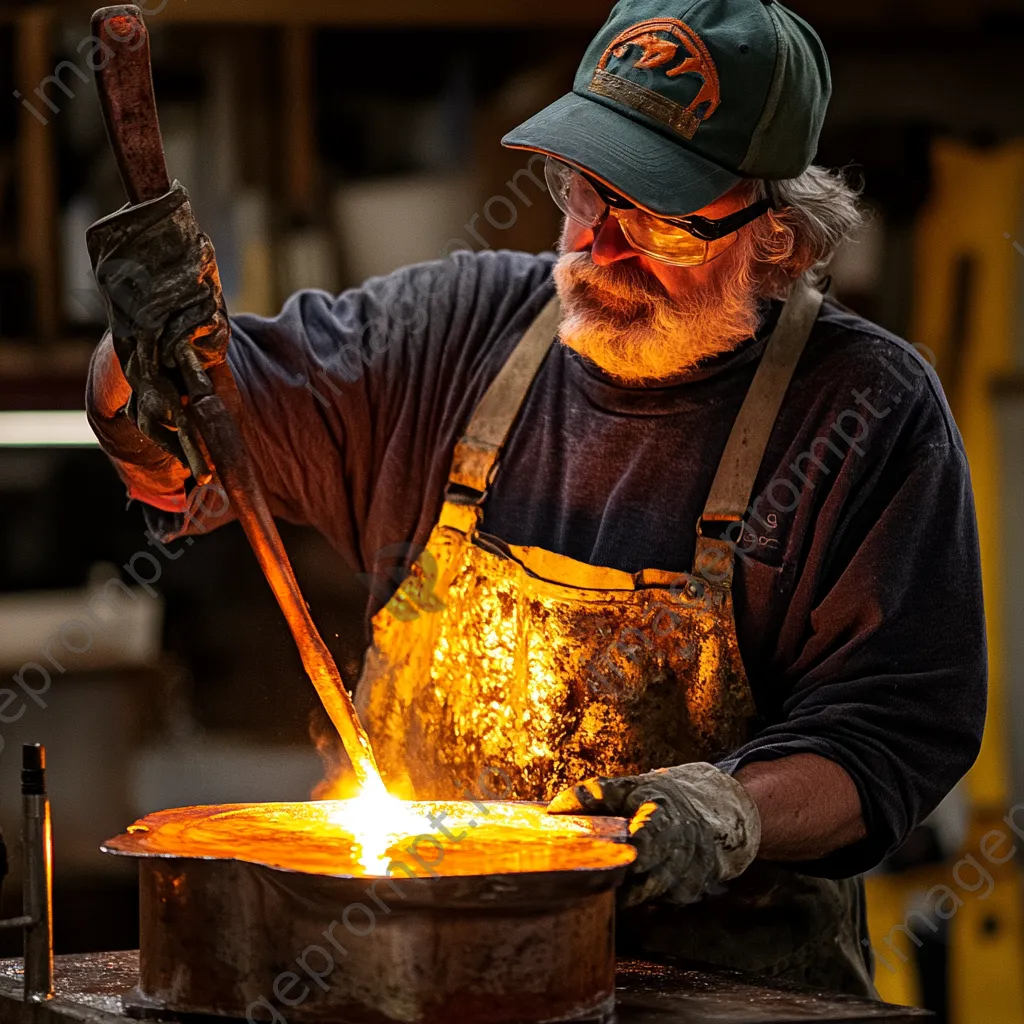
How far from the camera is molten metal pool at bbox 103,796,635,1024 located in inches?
70.4

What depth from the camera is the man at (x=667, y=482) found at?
2.31 metres

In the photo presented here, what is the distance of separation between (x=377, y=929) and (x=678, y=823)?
1.39 feet

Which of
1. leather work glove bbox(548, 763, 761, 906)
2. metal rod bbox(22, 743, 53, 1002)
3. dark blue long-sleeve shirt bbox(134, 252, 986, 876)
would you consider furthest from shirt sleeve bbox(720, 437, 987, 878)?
metal rod bbox(22, 743, 53, 1002)

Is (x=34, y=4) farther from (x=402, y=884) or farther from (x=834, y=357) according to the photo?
(x=402, y=884)

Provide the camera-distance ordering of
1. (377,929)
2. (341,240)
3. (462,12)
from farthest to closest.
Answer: (341,240) < (462,12) < (377,929)

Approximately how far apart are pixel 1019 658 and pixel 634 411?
2.95m

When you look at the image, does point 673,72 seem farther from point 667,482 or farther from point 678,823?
point 678,823

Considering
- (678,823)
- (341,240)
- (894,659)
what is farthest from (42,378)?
(678,823)

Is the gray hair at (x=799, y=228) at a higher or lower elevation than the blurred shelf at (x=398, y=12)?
lower

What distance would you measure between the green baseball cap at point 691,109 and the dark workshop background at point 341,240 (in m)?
2.30

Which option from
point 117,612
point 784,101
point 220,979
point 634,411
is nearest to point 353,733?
point 220,979

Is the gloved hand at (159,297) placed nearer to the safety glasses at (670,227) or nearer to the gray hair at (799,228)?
the safety glasses at (670,227)

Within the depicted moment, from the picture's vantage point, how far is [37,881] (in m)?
2.08

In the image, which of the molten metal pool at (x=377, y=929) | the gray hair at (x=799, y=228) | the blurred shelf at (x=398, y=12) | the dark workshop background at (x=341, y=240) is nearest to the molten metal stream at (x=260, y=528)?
the molten metal pool at (x=377, y=929)
